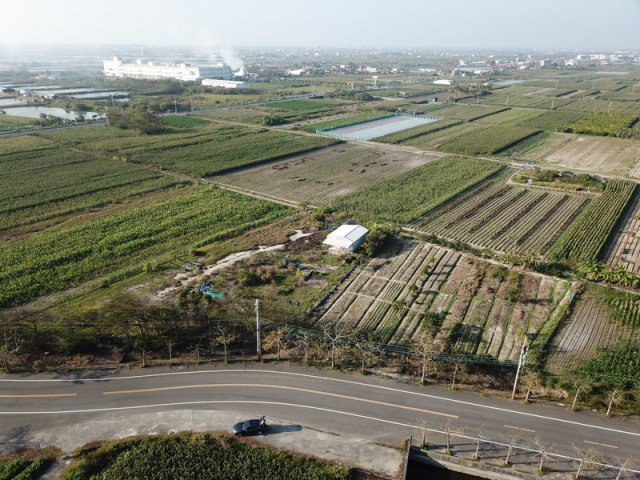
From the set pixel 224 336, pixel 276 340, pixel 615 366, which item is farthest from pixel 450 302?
pixel 224 336

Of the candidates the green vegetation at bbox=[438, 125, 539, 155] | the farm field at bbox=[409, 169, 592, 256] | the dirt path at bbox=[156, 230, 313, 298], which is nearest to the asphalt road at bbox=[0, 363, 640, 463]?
the dirt path at bbox=[156, 230, 313, 298]

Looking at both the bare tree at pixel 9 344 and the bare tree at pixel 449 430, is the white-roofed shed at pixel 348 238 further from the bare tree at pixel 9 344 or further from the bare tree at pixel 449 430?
the bare tree at pixel 9 344

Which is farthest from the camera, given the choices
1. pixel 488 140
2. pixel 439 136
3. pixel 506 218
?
pixel 439 136

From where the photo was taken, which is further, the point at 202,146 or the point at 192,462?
the point at 202,146

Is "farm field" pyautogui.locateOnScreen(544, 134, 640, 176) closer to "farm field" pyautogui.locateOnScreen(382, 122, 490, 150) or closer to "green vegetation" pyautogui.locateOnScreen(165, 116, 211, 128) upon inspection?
"farm field" pyautogui.locateOnScreen(382, 122, 490, 150)

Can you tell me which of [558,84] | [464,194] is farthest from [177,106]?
[558,84]

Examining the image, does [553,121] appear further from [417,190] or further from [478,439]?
[478,439]
